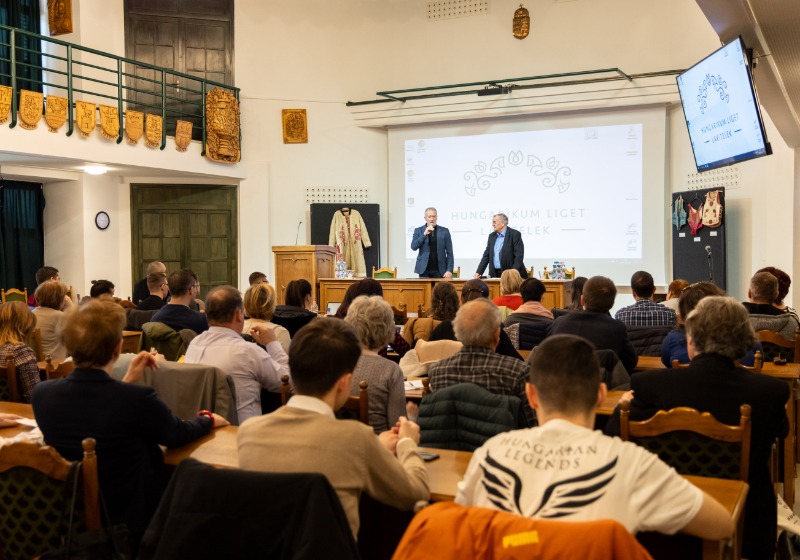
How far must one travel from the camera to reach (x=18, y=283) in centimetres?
1184

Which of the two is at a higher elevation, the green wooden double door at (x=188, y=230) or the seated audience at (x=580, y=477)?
the green wooden double door at (x=188, y=230)

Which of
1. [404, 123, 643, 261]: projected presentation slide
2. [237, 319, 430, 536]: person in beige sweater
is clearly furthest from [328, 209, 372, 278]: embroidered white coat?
[237, 319, 430, 536]: person in beige sweater

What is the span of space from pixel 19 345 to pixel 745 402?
3.58 m

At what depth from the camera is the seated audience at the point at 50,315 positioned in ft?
18.0

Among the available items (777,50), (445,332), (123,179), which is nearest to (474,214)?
(123,179)

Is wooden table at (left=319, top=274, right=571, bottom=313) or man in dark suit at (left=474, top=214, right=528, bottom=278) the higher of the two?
man in dark suit at (left=474, top=214, right=528, bottom=278)

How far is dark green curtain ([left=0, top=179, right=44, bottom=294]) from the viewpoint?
11.5 meters

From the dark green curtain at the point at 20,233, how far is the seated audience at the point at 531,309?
8.84 m

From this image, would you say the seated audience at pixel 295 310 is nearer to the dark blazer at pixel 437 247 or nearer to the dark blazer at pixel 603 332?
the dark blazer at pixel 603 332

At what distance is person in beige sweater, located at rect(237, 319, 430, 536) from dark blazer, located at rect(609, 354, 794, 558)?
109 centimetres

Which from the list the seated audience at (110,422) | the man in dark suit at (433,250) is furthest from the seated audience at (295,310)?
the man in dark suit at (433,250)

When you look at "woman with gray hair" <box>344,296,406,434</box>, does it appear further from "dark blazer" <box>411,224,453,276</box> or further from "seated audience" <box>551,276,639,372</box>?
"dark blazer" <box>411,224,453,276</box>

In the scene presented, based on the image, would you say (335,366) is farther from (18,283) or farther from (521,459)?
(18,283)

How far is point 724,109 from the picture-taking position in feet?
21.0
